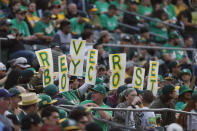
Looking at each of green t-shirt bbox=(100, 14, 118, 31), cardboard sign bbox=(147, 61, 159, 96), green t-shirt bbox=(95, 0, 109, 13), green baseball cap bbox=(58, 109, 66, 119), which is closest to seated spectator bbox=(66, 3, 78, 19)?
green t-shirt bbox=(100, 14, 118, 31)

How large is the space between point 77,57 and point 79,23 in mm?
5034

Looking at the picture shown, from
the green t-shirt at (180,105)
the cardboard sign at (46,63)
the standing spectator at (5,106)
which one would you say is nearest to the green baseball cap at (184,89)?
the green t-shirt at (180,105)

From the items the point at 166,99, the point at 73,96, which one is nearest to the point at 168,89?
the point at 166,99

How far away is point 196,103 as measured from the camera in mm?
10922

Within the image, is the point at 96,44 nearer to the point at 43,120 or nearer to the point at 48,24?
the point at 48,24

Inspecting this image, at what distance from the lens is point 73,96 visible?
1171 cm

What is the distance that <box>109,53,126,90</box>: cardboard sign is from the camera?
1264 cm

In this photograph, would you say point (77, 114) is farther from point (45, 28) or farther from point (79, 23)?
point (79, 23)

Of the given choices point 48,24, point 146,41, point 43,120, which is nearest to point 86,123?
point 43,120

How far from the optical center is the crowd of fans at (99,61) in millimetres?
9250

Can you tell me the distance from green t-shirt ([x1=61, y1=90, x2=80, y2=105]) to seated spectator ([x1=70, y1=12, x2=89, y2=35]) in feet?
18.4

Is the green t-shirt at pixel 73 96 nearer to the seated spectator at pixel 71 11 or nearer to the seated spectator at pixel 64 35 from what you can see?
the seated spectator at pixel 64 35

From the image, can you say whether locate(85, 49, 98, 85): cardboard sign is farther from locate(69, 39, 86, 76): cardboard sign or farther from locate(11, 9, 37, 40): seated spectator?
locate(11, 9, 37, 40): seated spectator

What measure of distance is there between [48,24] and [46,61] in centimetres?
471
